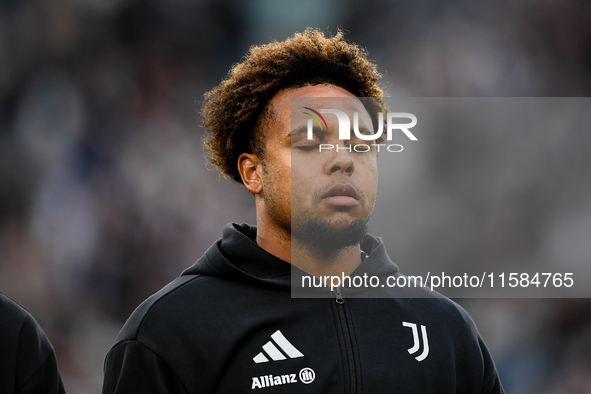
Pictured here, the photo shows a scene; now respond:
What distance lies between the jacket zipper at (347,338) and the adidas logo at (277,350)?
0.50ft

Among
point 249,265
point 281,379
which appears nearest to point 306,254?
point 249,265

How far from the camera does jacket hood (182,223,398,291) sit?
2.04 m

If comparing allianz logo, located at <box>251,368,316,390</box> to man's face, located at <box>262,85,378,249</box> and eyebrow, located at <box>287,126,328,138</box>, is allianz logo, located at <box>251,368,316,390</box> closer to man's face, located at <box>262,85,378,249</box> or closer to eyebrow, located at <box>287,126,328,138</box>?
man's face, located at <box>262,85,378,249</box>

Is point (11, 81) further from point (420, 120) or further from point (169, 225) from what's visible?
point (420, 120)

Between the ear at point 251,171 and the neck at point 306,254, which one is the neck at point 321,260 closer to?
the neck at point 306,254

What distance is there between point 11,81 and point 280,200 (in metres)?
4.43

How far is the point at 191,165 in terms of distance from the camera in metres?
5.58

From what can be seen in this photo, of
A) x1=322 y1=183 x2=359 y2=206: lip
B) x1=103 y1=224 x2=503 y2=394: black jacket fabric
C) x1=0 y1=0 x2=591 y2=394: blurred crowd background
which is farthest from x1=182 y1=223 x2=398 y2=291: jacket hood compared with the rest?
x1=0 y1=0 x2=591 y2=394: blurred crowd background

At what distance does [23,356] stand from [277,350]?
2.78 ft

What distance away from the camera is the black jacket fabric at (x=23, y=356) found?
1.93 m

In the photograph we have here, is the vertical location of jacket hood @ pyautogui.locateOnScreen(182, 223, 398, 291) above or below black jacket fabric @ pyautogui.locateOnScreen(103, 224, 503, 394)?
above

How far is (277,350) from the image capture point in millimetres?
1885

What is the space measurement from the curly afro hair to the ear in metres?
0.03

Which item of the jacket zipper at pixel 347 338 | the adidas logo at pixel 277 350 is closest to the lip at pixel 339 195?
the jacket zipper at pixel 347 338
